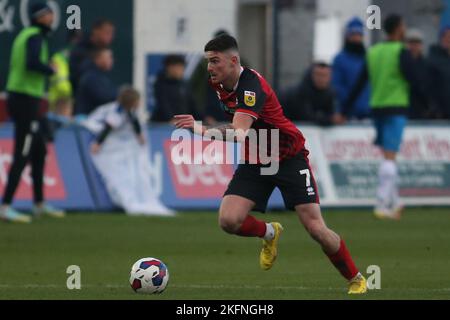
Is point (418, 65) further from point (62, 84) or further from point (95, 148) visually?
point (62, 84)

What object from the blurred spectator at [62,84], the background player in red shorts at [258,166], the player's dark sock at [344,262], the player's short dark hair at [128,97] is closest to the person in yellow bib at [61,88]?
the blurred spectator at [62,84]

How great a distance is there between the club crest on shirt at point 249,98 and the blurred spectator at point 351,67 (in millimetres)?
10057

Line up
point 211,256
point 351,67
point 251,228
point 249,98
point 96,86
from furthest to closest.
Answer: point 351,67
point 96,86
point 211,256
point 251,228
point 249,98

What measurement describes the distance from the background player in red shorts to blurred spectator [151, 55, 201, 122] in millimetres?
9469

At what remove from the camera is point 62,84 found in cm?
2231

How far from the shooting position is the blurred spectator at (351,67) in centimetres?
2175

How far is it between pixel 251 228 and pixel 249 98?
1.21 m

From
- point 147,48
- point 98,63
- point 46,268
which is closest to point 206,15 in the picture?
point 147,48

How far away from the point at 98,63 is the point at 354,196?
4211 millimetres

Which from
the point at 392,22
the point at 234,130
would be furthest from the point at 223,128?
the point at 392,22

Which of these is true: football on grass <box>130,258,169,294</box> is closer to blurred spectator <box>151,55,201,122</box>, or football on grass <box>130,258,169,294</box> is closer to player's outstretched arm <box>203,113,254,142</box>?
player's outstretched arm <box>203,113,254,142</box>

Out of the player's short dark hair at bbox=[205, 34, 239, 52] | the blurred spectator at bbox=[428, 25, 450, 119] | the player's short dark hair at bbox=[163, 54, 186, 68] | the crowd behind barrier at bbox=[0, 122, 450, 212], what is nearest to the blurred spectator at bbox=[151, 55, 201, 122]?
the player's short dark hair at bbox=[163, 54, 186, 68]

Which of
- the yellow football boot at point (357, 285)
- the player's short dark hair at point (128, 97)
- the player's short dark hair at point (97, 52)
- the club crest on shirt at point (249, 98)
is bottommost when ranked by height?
the yellow football boot at point (357, 285)

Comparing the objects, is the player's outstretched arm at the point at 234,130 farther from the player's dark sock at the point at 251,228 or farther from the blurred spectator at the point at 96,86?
the blurred spectator at the point at 96,86
